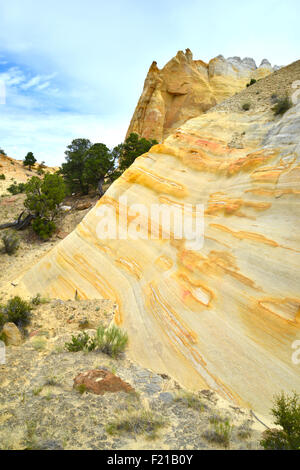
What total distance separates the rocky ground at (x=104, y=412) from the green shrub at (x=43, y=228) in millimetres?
11741

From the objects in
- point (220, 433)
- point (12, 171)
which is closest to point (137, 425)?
point (220, 433)

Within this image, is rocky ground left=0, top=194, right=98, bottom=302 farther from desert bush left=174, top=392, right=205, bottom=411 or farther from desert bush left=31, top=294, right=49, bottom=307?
desert bush left=174, top=392, right=205, bottom=411

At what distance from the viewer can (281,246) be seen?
215 inches

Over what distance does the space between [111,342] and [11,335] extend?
2.76m

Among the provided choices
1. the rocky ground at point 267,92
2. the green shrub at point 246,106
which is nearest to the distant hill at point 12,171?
the rocky ground at point 267,92

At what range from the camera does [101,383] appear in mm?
4113

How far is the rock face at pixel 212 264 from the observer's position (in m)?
4.63

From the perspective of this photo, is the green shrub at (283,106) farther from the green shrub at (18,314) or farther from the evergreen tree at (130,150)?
the evergreen tree at (130,150)

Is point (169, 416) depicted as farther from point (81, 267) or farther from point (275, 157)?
point (275, 157)

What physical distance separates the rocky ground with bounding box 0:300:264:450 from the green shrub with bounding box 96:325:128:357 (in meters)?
0.14

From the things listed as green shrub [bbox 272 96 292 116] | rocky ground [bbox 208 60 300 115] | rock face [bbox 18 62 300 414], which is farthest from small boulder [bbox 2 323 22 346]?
rocky ground [bbox 208 60 300 115]

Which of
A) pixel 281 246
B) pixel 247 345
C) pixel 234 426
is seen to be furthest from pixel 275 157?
pixel 234 426

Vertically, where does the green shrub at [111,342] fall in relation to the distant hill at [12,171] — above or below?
below

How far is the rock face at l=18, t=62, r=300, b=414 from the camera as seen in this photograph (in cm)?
463
